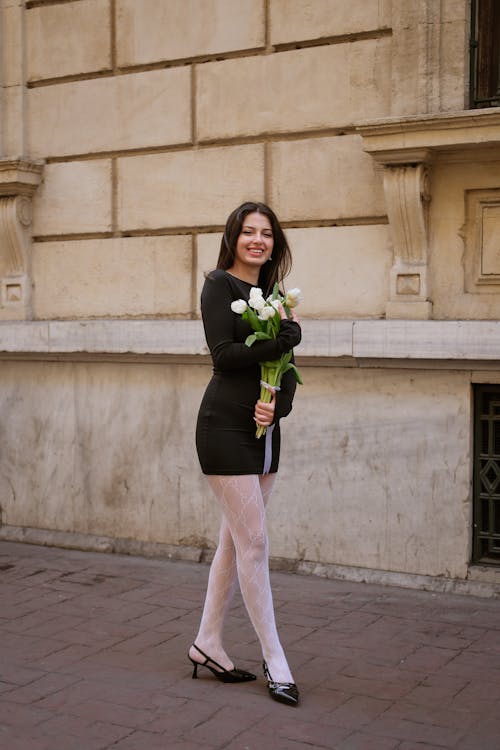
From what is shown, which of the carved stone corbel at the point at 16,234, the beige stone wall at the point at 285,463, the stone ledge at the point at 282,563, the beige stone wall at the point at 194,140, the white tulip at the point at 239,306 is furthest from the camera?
the carved stone corbel at the point at 16,234

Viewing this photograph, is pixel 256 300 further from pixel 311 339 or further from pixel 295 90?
pixel 295 90

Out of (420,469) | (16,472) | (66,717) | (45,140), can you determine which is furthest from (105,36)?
(66,717)

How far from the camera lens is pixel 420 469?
6.45 m

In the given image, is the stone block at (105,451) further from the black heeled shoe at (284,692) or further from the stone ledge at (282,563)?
the black heeled shoe at (284,692)

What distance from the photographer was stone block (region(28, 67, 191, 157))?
7.34 m

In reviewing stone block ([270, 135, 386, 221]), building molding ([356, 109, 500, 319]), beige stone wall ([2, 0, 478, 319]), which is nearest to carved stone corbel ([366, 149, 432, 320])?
building molding ([356, 109, 500, 319])

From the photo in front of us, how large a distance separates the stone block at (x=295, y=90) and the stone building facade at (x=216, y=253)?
0.01m

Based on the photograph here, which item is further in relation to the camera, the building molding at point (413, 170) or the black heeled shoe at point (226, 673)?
the building molding at point (413, 170)

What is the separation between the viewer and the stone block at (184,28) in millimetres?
7012

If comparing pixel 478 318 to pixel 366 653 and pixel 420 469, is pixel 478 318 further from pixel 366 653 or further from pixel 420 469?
pixel 366 653

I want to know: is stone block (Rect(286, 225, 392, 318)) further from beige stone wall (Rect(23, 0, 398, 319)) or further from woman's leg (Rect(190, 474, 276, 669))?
woman's leg (Rect(190, 474, 276, 669))

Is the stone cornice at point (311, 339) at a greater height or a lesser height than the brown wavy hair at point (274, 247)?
lesser

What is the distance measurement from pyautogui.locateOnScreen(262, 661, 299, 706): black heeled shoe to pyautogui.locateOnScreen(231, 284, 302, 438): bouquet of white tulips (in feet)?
3.35

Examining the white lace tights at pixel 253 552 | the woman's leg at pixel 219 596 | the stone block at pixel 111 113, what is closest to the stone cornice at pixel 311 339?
the stone block at pixel 111 113
